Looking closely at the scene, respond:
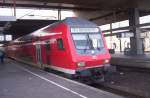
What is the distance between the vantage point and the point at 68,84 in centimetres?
1234

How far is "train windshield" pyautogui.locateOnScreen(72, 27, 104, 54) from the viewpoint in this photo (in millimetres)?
14781

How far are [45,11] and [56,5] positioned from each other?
3.71 meters

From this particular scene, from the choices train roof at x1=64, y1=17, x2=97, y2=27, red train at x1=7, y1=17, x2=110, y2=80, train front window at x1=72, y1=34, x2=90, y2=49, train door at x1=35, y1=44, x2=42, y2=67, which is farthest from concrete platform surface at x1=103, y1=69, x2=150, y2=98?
train door at x1=35, y1=44, x2=42, y2=67

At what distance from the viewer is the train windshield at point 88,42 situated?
1478 centimetres

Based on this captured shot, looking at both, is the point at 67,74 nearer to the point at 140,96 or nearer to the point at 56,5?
the point at 140,96

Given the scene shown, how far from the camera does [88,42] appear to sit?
15.1 meters

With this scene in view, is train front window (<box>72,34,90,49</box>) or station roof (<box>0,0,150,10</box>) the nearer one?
train front window (<box>72,34,90,49</box>)

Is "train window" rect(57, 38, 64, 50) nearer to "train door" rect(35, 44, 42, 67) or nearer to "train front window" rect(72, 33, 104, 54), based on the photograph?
"train front window" rect(72, 33, 104, 54)

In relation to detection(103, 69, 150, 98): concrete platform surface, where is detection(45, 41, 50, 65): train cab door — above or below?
above

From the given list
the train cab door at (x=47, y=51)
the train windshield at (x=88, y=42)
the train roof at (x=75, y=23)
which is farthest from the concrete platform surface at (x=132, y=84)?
the train cab door at (x=47, y=51)

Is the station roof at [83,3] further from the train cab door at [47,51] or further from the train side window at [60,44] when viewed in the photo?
the train side window at [60,44]

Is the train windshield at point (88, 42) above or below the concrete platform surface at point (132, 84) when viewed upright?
above

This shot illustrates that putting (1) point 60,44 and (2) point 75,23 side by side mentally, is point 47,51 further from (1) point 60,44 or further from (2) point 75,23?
(2) point 75,23

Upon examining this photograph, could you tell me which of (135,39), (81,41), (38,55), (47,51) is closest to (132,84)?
(81,41)
